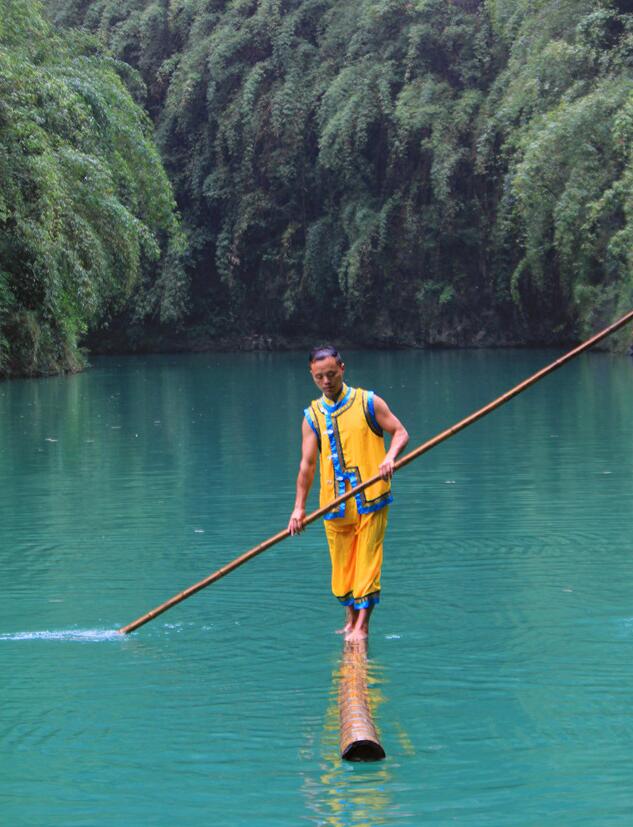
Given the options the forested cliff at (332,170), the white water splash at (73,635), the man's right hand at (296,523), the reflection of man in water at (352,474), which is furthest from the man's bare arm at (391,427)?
the forested cliff at (332,170)

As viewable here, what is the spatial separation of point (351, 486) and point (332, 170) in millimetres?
34946

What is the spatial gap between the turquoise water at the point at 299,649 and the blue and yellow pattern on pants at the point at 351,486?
331 millimetres

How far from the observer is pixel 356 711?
5.42m

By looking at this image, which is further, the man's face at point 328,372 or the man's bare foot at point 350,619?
the man's bare foot at point 350,619

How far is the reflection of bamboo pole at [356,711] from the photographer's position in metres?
5.06

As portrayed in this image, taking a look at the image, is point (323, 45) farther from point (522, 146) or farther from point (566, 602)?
point (566, 602)

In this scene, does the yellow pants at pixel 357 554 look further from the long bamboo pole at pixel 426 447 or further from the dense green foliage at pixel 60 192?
the dense green foliage at pixel 60 192

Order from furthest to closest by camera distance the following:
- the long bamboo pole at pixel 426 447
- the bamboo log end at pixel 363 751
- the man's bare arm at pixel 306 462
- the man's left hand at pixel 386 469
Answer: the man's bare arm at pixel 306 462, the man's left hand at pixel 386 469, the long bamboo pole at pixel 426 447, the bamboo log end at pixel 363 751

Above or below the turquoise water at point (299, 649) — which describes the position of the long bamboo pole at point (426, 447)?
above

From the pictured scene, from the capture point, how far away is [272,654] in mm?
6574

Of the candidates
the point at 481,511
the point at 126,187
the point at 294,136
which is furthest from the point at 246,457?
the point at 294,136

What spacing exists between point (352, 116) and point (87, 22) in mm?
10114

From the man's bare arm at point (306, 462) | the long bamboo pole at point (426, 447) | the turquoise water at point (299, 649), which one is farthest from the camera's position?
the man's bare arm at point (306, 462)

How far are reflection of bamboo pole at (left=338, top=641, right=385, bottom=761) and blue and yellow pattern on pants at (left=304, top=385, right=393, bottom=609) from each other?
0.31 metres
